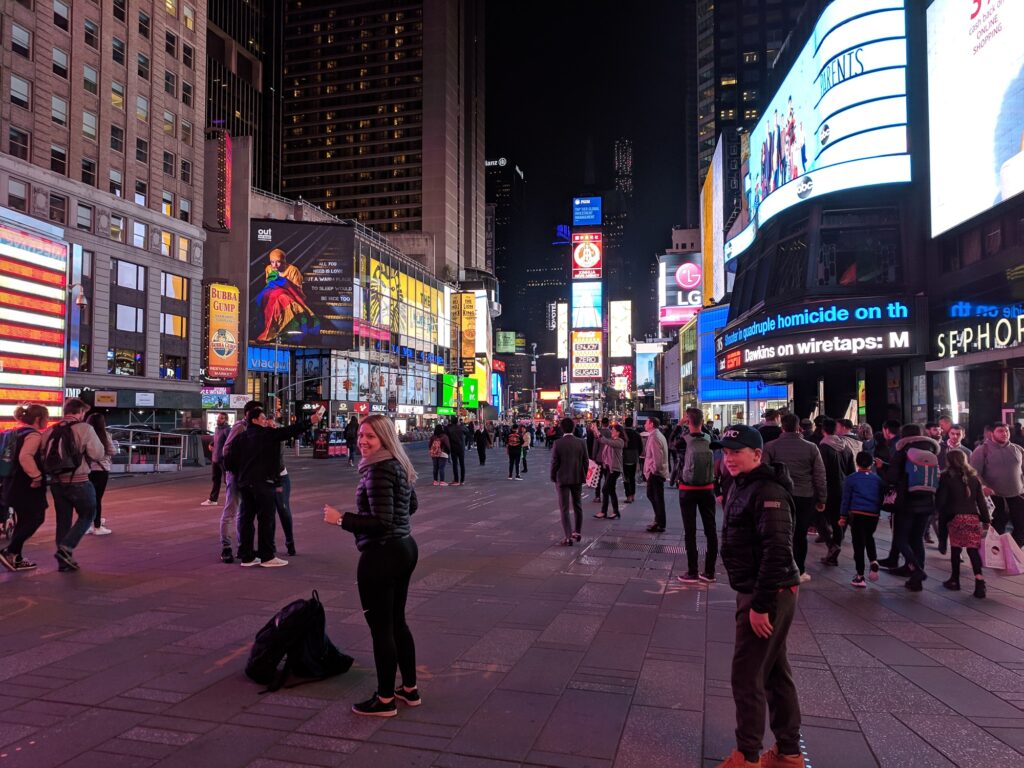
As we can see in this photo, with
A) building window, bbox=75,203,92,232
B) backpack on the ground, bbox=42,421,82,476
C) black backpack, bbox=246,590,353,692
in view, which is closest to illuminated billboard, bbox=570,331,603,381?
building window, bbox=75,203,92,232

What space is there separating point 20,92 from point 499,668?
158 feet

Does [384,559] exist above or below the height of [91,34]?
below

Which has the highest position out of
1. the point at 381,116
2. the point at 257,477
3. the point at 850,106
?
the point at 381,116

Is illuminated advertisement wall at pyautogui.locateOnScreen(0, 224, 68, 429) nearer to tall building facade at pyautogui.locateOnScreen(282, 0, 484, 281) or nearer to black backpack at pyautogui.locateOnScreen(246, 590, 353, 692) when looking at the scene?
black backpack at pyautogui.locateOnScreen(246, 590, 353, 692)

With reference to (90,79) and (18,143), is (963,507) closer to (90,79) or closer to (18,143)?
(18,143)

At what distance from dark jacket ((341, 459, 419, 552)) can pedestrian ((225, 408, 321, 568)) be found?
4.34m

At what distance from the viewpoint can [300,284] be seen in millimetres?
66812

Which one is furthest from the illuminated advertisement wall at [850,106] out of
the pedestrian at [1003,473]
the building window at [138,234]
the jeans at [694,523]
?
the building window at [138,234]

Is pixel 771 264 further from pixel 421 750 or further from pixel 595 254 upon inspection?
pixel 595 254

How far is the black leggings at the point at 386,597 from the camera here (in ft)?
14.2

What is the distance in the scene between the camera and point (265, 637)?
16.0 feet

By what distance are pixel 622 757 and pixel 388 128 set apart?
5473 inches

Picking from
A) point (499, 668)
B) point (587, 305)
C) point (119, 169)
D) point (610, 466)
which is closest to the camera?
point (499, 668)

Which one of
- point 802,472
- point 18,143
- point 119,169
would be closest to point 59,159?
point 18,143
